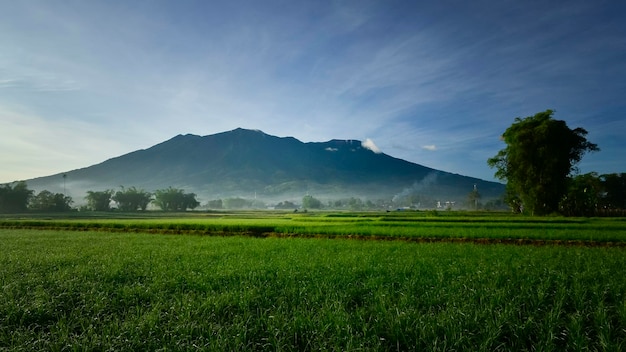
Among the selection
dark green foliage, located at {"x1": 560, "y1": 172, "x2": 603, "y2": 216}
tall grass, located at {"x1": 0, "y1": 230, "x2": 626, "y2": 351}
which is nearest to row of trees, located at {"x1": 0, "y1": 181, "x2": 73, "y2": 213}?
tall grass, located at {"x1": 0, "y1": 230, "x2": 626, "y2": 351}

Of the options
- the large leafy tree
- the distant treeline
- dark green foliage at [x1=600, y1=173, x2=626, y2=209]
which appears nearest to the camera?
the large leafy tree

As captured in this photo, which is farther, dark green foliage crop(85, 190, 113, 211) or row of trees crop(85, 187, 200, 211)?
row of trees crop(85, 187, 200, 211)

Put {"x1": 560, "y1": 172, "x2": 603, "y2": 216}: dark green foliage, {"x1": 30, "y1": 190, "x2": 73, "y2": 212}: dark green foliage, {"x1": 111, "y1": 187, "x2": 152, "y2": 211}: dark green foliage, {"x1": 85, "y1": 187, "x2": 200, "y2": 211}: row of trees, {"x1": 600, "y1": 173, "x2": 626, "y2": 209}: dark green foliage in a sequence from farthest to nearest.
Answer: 1. {"x1": 111, "y1": 187, "x2": 152, "y2": 211}: dark green foliage
2. {"x1": 85, "y1": 187, "x2": 200, "y2": 211}: row of trees
3. {"x1": 30, "y1": 190, "x2": 73, "y2": 212}: dark green foliage
4. {"x1": 600, "y1": 173, "x2": 626, "y2": 209}: dark green foliage
5. {"x1": 560, "y1": 172, "x2": 603, "y2": 216}: dark green foliage

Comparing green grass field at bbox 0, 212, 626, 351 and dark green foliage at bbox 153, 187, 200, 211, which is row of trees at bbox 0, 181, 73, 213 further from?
green grass field at bbox 0, 212, 626, 351

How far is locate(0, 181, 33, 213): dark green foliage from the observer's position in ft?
317

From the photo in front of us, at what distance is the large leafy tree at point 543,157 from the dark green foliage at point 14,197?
437 feet

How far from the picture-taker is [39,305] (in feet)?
21.0

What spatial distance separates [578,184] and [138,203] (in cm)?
14210

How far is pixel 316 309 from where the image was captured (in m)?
6.14

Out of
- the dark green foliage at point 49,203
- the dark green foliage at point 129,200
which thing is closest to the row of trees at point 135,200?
the dark green foliage at point 129,200

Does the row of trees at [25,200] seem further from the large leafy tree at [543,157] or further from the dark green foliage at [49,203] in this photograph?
the large leafy tree at [543,157]

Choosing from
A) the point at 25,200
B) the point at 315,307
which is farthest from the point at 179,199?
the point at 315,307

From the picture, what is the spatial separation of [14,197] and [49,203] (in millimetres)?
8940

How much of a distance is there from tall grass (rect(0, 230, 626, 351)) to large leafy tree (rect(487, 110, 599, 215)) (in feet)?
140
